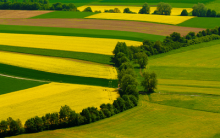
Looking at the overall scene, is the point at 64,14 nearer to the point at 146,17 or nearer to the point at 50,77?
the point at 146,17

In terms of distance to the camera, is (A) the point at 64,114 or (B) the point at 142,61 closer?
(A) the point at 64,114

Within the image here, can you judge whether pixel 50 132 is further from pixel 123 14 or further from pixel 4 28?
pixel 123 14

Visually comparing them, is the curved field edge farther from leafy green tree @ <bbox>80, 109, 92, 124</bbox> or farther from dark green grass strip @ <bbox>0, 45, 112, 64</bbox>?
dark green grass strip @ <bbox>0, 45, 112, 64</bbox>

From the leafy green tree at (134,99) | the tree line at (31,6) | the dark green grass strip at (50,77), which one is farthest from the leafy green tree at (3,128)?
the tree line at (31,6)

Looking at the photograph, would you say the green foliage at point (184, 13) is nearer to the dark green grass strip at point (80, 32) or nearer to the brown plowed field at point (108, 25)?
the brown plowed field at point (108, 25)

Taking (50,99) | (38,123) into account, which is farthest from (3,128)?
(50,99)

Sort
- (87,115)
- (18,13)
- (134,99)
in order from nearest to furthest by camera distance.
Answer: (87,115) < (134,99) < (18,13)

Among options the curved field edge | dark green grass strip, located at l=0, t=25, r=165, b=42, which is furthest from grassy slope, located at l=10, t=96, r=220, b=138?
dark green grass strip, located at l=0, t=25, r=165, b=42

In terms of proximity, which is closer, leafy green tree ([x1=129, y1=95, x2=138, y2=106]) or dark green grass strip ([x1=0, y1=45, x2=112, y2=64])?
leafy green tree ([x1=129, y1=95, x2=138, y2=106])
